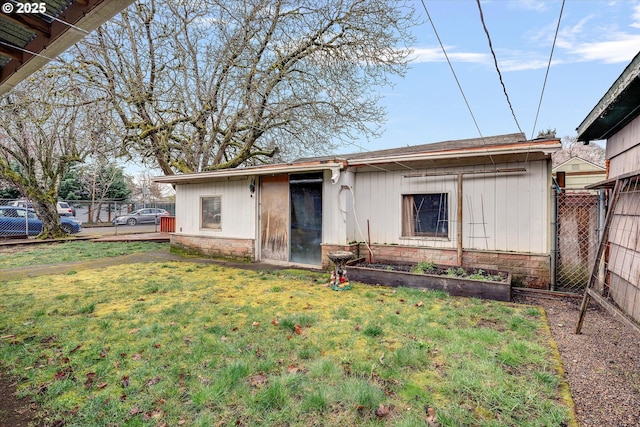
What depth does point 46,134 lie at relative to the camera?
12219mm

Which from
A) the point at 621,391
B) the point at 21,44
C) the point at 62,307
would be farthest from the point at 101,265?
the point at 621,391

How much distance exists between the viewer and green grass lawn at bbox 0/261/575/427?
6.95 ft

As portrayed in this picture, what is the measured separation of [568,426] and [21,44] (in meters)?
5.57

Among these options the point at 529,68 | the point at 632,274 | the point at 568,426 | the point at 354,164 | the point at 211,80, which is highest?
the point at 211,80

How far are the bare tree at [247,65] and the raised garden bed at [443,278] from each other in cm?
652

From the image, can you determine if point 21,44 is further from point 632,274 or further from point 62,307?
point 632,274

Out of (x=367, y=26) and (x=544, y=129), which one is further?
(x=544, y=129)

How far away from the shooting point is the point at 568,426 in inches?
76.8

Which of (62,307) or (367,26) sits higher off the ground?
Result: (367,26)

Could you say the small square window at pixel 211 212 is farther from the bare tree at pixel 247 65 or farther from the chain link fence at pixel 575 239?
the chain link fence at pixel 575 239

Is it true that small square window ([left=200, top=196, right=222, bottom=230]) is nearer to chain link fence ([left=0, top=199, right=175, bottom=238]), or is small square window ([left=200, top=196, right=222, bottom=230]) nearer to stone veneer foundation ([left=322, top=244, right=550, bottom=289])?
stone veneer foundation ([left=322, top=244, right=550, bottom=289])

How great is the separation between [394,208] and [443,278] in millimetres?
2037

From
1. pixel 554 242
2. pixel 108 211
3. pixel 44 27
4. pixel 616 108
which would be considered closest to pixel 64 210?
pixel 108 211

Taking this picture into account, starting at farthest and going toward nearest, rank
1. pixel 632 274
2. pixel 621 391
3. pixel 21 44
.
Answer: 1. pixel 632 274
2. pixel 21 44
3. pixel 621 391
